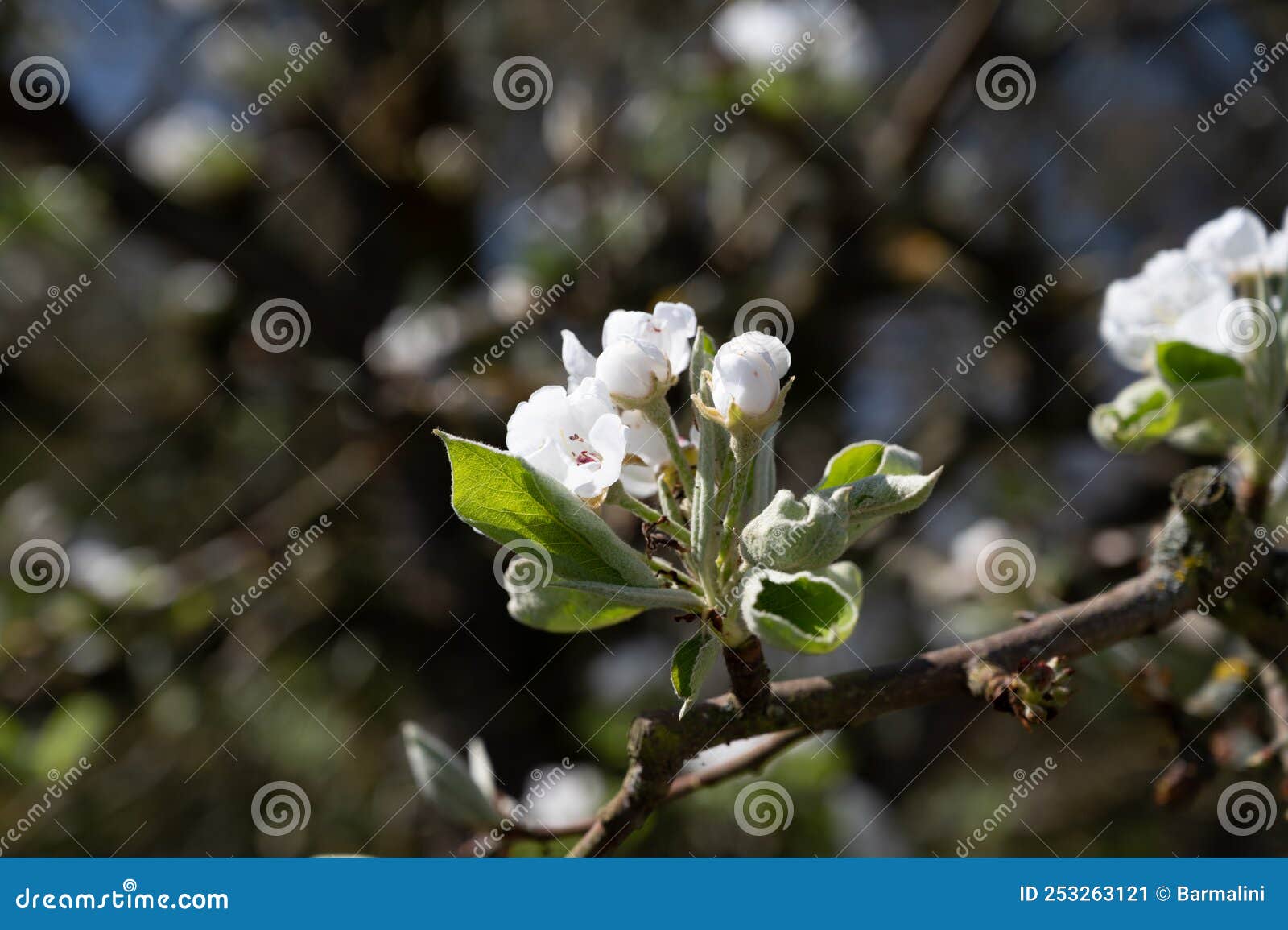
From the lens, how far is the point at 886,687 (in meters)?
0.75

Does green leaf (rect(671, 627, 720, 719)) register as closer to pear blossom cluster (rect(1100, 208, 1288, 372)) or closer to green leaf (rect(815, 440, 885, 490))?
green leaf (rect(815, 440, 885, 490))

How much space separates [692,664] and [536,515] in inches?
5.8

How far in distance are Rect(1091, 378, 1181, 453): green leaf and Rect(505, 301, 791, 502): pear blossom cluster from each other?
1.36 ft

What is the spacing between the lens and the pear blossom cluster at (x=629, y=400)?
0.71m

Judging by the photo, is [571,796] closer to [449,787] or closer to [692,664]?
[449,787]

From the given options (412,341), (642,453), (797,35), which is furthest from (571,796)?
(797,35)

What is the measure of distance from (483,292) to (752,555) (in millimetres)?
1905

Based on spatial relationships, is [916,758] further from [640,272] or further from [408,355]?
[408,355]

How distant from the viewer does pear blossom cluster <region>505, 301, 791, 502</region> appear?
71 centimetres

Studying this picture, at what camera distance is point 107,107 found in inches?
99.0

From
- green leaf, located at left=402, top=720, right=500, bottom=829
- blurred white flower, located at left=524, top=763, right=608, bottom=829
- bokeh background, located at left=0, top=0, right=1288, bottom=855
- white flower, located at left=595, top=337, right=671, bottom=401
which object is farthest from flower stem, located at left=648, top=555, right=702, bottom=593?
blurred white flower, located at left=524, top=763, right=608, bottom=829

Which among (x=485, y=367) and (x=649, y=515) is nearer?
(x=649, y=515)

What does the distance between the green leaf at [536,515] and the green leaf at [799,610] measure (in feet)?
0.31

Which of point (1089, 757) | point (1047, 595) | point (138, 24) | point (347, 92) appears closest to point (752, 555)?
point (1047, 595)
